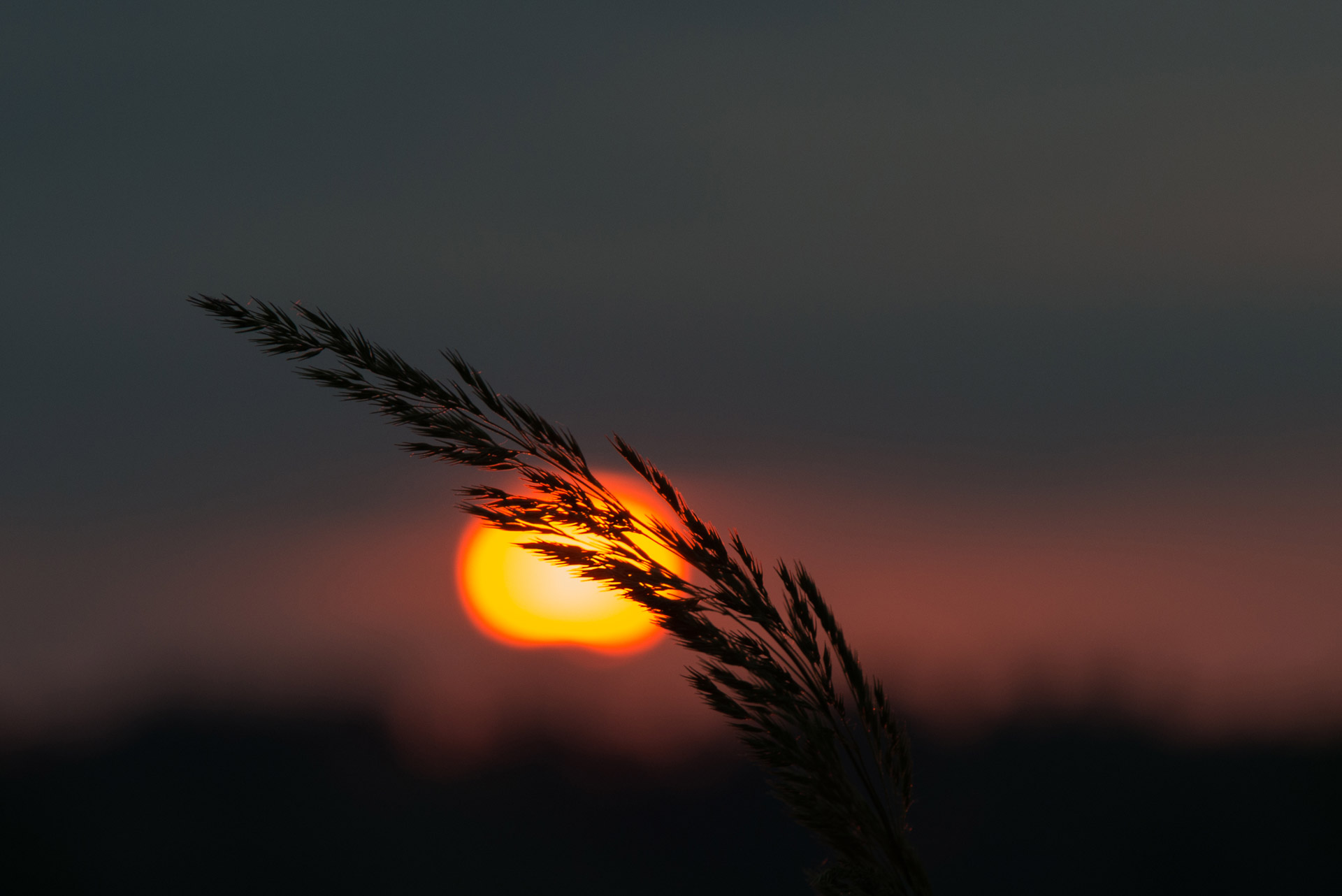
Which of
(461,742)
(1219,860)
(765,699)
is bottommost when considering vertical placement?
(461,742)

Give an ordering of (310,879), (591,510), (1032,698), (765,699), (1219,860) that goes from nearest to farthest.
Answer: (765,699) → (591,510) → (1032,698) → (1219,860) → (310,879)

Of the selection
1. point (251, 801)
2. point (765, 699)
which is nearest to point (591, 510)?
point (765, 699)

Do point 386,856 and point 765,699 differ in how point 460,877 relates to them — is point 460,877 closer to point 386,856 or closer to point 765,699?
point 386,856

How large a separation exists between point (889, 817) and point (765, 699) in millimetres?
329

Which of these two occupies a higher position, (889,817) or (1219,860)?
(1219,860)

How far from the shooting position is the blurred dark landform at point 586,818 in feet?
230

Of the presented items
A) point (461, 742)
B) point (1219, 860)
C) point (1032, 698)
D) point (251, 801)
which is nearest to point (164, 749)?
point (251, 801)

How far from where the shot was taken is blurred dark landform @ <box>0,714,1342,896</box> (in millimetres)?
70188

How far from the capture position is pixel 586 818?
267 ft

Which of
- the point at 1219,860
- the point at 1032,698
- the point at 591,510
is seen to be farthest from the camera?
the point at 1219,860

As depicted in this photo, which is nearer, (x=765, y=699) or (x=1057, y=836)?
(x=765, y=699)

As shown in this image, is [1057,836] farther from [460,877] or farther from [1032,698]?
[460,877]

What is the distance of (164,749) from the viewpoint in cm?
8769

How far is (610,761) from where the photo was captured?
A: 75562 millimetres
